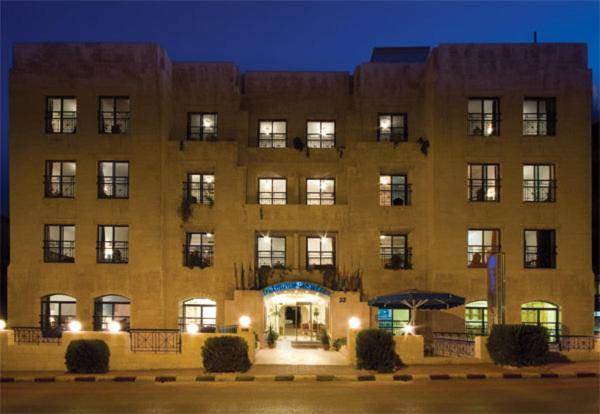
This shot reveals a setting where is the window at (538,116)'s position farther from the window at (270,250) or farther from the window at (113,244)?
the window at (113,244)

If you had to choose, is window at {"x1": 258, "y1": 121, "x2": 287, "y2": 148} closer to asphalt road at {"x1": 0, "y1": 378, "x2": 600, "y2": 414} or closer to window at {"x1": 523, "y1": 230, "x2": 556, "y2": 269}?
window at {"x1": 523, "y1": 230, "x2": 556, "y2": 269}

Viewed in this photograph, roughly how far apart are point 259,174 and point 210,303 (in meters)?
7.12

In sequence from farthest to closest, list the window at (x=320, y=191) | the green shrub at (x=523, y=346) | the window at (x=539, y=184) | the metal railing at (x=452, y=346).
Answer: the window at (x=320, y=191)
the window at (x=539, y=184)
the metal railing at (x=452, y=346)
the green shrub at (x=523, y=346)

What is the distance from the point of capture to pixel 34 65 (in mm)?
31625

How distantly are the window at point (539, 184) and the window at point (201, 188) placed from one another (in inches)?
623

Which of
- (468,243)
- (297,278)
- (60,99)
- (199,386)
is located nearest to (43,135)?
(60,99)

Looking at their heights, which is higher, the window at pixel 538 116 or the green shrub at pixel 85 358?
the window at pixel 538 116

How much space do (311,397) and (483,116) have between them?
62.7 ft

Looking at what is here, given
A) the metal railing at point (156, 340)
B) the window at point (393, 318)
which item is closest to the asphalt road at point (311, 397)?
the metal railing at point (156, 340)

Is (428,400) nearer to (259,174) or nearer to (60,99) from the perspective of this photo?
(259,174)

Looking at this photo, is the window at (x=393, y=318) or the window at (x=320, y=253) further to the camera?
the window at (x=320, y=253)

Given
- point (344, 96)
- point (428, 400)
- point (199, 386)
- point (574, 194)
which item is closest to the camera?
point (428, 400)

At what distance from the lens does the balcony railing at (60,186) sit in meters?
31.7

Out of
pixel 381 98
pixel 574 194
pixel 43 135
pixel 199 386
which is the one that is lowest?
pixel 199 386
